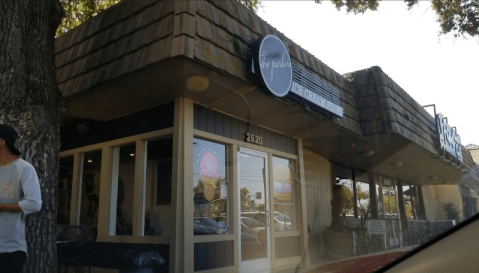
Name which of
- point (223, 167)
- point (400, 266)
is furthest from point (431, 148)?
point (223, 167)

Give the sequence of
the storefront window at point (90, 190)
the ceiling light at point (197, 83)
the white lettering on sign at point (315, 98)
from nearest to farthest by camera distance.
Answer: the ceiling light at point (197, 83)
the white lettering on sign at point (315, 98)
the storefront window at point (90, 190)

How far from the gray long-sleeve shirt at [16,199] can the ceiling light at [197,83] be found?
2.69 meters

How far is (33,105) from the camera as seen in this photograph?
400 centimetres

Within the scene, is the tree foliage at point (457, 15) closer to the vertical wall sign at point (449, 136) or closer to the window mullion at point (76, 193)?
the vertical wall sign at point (449, 136)

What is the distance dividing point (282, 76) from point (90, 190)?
3.99 metres

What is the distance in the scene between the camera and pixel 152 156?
6.43 meters

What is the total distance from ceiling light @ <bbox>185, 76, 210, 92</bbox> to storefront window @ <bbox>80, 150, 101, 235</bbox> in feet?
8.77

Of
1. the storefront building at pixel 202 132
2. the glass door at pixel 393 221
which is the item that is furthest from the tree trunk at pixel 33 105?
the glass door at pixel 393 221

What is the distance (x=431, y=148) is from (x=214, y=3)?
11.5ft

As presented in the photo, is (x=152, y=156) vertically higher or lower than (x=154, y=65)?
lower

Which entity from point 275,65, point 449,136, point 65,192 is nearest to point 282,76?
point 275,65

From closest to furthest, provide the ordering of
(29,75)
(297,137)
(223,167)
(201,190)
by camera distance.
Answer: (29,75)
(201,190)
(223,167)
(297,137)

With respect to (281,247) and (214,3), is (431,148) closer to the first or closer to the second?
(214,3)

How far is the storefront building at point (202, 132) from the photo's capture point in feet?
17.2
